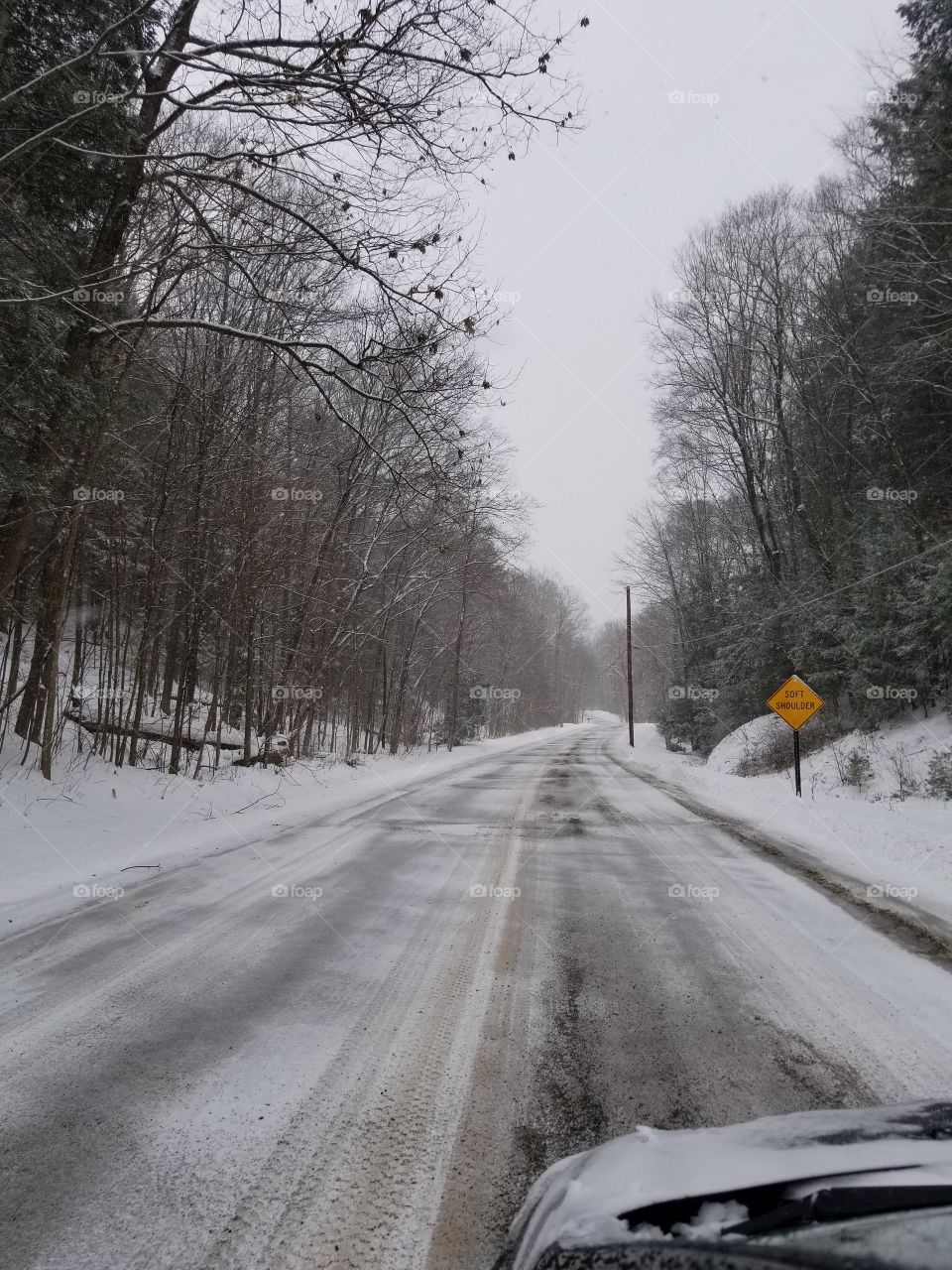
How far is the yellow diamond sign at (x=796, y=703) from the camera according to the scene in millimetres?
10969

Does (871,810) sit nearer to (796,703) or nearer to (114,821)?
(796,703)

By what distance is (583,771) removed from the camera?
57.8 feet

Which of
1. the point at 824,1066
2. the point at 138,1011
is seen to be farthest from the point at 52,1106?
the point at 824,1066

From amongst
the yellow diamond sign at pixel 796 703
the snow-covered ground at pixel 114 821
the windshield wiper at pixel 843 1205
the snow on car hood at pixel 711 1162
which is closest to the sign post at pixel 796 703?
the yellow diamond sign at pixel 796 703

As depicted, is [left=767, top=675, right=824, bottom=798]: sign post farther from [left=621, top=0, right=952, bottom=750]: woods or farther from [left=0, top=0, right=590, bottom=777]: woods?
[left=0, top=0, right=590, bottom=777]: woods

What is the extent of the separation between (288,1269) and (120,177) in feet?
30.2

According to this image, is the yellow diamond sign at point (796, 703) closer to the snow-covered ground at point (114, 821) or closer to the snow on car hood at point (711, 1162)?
the snow-covered ground at point (114, 821)

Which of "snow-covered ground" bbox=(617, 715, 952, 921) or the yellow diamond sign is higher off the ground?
the yellow diamond sign

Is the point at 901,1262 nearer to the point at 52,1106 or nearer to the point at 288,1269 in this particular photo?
the point at 288,1269

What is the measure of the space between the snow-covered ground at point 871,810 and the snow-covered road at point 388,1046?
1.46m

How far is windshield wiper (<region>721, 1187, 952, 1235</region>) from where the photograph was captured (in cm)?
103

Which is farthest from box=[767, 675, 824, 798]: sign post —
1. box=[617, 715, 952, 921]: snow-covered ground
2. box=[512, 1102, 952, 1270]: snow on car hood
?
box=[512, 1102, 952, 1270]: snow on car hood

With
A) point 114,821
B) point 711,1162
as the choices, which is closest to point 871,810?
point 711,1162

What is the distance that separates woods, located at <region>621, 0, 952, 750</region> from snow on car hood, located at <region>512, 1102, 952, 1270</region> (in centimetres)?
1147
